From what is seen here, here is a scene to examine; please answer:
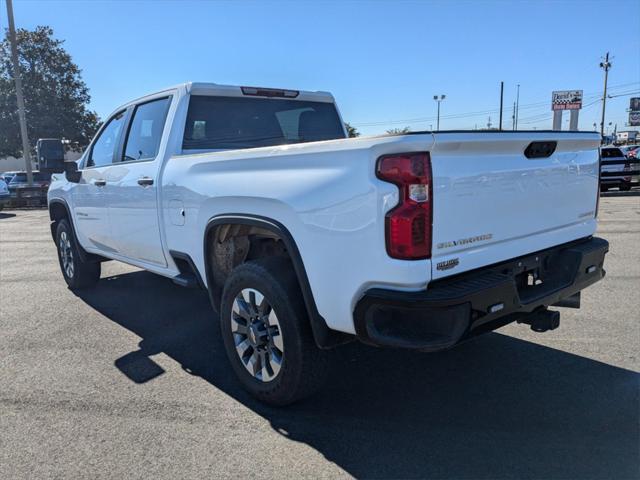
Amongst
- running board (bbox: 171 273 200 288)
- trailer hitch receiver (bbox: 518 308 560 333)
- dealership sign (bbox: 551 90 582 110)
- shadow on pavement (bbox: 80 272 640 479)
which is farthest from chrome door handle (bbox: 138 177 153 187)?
dealership sign (bbox: 551 90 582 110)

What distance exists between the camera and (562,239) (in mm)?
3348

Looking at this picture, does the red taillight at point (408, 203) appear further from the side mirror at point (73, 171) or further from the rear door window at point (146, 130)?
the side mirror at point (73, 171)

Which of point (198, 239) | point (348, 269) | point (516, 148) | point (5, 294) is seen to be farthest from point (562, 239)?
point (5, 294)

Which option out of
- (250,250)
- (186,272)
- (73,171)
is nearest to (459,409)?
(250,250)

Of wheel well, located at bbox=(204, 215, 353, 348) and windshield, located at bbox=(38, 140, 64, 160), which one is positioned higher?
windshield, located at bbox=(38, 140, 64, 160)

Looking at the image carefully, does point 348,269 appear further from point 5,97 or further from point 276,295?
point 5,97

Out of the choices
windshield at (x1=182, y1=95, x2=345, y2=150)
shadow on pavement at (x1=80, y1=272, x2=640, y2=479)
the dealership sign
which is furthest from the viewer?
the dealership sign

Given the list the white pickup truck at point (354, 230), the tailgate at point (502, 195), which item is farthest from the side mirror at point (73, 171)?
the tailgate at point (502, 195)

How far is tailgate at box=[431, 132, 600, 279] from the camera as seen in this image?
8.30 ft

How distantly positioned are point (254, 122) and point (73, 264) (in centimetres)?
321

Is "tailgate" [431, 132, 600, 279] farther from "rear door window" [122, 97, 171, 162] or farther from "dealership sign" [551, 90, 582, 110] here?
"dealership sign" [551, 90, 582, 110]

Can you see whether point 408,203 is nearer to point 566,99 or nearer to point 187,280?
point 187,280

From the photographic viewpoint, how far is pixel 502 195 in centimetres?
281

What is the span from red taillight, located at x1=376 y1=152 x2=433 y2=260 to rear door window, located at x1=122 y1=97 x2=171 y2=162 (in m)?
2.66
